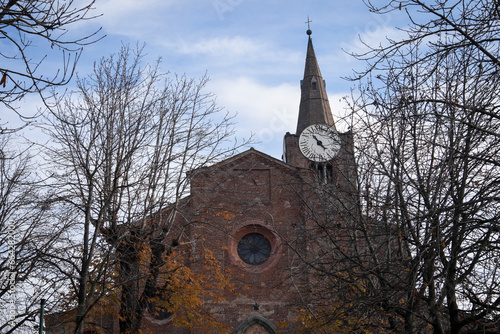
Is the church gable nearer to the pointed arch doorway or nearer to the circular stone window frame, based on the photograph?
the circular stone window frame

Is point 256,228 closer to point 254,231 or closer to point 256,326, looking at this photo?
point 254,231

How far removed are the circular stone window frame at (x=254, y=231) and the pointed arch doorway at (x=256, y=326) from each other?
74.0 inches

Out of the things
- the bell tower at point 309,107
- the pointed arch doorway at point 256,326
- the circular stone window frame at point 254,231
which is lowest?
the pointed arch doorway at point 256,326

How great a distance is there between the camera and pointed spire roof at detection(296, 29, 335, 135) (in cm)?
3381

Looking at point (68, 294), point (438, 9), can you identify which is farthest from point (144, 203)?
point (438, 9)

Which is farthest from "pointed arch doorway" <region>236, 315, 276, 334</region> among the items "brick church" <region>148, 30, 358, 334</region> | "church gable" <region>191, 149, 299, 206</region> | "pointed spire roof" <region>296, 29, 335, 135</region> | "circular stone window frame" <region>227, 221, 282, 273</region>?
"pointed spire roof" <region>296, 29, 335, 135</region>

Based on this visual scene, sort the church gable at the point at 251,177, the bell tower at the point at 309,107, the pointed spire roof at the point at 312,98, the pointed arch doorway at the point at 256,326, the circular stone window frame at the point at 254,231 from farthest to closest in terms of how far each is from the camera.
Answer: the pointed spire roof at the point at 312,98
the bell tower at the point at 309,107
the church gable at the point at 251,177
the circular stone window frame at the point at 254,231
the pointed arch doorway at the point at 256,326

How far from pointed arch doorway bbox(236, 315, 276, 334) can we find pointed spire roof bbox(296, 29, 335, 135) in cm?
1439

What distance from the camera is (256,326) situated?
21.4 metres

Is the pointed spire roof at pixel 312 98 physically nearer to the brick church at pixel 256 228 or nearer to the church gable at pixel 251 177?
the brick church at pixel 256 228

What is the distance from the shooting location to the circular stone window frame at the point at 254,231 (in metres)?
22.3

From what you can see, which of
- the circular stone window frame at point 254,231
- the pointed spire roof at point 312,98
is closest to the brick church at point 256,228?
the circular stone window frame at point 254,231

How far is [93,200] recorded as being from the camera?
11961 millimetres

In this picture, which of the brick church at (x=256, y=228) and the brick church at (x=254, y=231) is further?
the brick church at (x=256, y=228)
